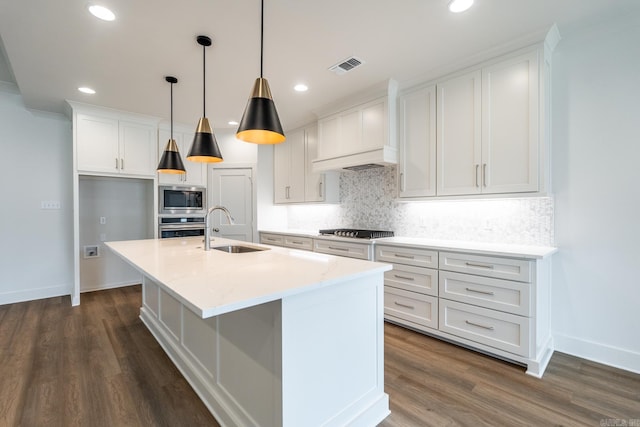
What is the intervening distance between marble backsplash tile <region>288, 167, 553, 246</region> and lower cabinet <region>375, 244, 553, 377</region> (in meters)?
0.39

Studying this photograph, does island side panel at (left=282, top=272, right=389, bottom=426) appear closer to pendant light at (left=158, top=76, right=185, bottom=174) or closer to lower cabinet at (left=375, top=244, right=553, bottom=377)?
lower cabinet at (left=375, top=244, right=553, bottom=377)

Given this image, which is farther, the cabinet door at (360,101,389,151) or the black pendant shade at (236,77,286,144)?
the cabinet door at (360,101,389,151)

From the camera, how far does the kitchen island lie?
127 centimetres

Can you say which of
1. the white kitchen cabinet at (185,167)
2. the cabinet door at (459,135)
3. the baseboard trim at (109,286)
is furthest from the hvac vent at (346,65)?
the baseboard trim at (109,286)

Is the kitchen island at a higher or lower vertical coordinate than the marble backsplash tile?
lower

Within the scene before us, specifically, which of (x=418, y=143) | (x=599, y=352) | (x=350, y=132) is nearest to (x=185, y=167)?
(x=350, y=132)

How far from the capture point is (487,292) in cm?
233

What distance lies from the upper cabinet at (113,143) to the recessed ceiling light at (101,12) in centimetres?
224

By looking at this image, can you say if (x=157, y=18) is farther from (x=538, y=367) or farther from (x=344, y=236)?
(x=538, y=367)

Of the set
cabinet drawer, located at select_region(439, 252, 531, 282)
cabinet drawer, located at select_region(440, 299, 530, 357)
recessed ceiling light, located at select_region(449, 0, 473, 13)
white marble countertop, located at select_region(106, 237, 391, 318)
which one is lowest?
cabinet drawer, located at select_region(440, 299, 530, 357)

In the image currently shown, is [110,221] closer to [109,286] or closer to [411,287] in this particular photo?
[109,286]

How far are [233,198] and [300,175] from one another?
133 centimetres

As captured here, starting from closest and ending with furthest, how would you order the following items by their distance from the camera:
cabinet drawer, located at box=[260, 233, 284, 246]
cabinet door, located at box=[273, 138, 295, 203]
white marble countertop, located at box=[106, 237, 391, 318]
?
white marble countertop, located at box=[106, 237, 391, 318], cabinet drawer, located at box=[260, 233, 284, 246], cabinet door, located at box=[273, 138, 295, 203]

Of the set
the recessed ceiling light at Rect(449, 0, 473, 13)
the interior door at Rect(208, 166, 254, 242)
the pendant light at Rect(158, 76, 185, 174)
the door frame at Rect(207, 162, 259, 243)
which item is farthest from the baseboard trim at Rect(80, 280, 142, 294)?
the recessed ceiling light at Rect(449, 0, 473, 13)
